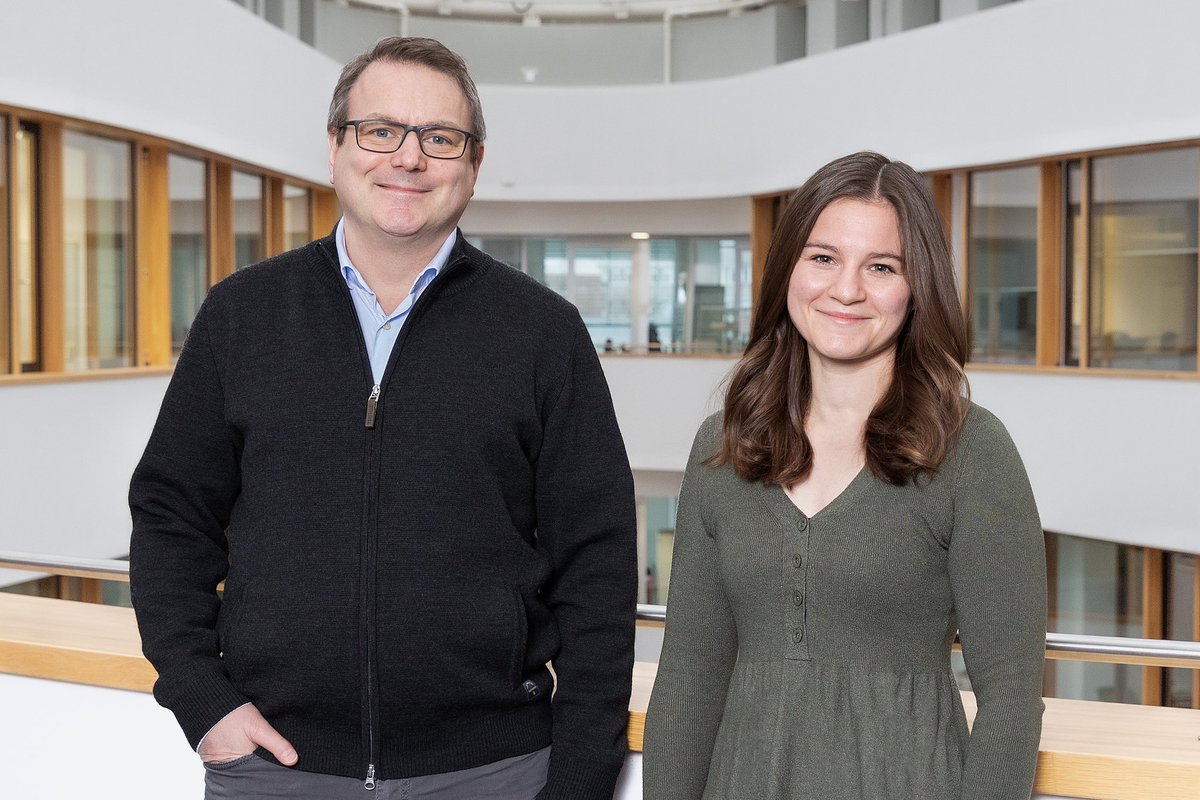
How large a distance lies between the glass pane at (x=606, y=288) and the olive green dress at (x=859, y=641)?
13.6 m

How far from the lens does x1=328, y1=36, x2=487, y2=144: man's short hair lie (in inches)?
75.8

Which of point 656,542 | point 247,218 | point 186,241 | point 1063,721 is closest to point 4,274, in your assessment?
point 186,241

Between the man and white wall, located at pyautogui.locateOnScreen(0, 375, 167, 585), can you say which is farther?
white wall, located at pyautogui.locateOnScreen(0, 375, 167, 585)

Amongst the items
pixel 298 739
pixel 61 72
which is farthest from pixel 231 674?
pixel 61 72

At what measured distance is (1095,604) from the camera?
31.6 feet

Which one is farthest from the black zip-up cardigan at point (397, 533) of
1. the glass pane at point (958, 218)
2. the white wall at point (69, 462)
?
the glass pane at point (958, 218)

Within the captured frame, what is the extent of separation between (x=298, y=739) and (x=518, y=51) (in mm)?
14331

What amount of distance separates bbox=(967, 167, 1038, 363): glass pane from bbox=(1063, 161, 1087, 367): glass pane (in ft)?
0.91

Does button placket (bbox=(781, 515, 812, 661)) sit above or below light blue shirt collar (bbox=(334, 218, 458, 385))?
below

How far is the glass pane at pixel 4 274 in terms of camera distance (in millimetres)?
7754

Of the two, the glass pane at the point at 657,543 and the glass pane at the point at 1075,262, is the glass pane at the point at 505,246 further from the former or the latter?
the glass pane at the point at 1075,262

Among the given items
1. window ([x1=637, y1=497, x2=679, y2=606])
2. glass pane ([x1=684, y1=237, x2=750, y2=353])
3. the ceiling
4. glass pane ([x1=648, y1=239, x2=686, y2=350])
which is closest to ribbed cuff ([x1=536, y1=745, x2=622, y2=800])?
glass pane ([x1=684, y1=237, x2=750, y2=353])

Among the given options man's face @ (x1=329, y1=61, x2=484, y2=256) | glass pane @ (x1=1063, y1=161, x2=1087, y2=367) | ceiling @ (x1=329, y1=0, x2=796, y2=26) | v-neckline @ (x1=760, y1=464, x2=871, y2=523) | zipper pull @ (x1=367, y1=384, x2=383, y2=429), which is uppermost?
ceiling @ (x1=329, y1=0, x2=796, y2=26)

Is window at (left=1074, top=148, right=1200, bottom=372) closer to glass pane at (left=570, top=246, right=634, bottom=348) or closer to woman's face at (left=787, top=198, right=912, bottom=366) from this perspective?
glass pane at (left=570, top=246, right=634, bottom=348)
